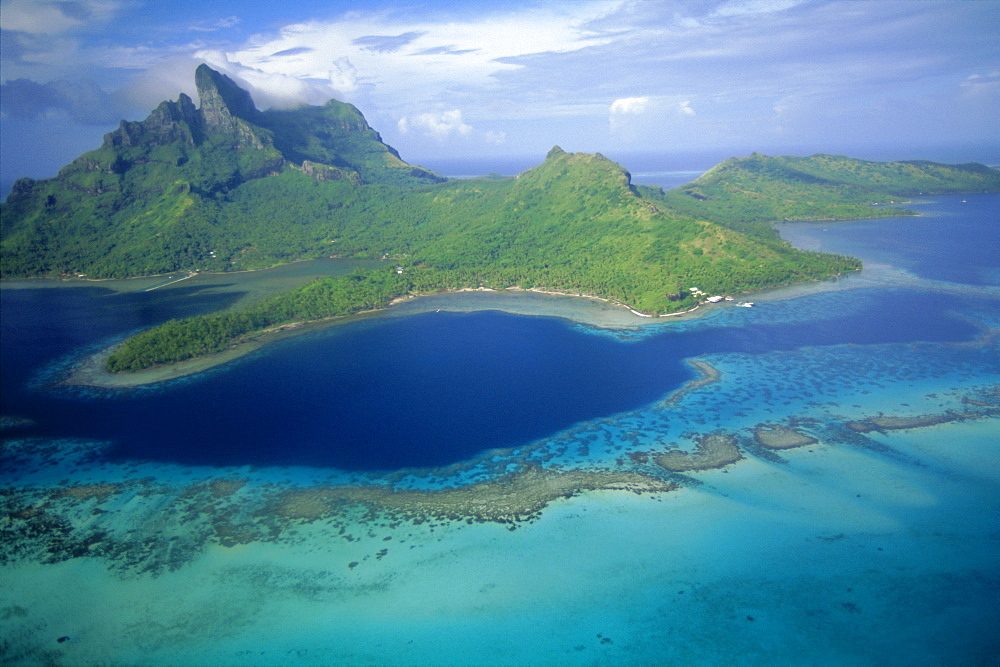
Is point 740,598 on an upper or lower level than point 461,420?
lower

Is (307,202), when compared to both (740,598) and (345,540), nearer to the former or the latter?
(345,540)

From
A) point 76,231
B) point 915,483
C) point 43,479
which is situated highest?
point 76,231

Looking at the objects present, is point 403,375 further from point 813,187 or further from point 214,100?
point 813,187

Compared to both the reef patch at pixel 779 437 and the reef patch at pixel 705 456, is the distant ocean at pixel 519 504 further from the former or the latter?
the reef patch at pixel 705 456

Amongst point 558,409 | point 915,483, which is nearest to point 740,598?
point 915,483

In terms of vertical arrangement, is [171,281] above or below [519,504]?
above

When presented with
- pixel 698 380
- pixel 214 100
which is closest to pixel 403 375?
pixel 698 380
